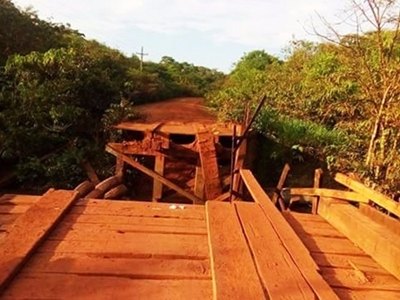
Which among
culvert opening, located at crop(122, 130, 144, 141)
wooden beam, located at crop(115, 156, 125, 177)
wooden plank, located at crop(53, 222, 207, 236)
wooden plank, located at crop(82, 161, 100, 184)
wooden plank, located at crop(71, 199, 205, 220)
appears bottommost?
wooden plank, located at crop(82, 161, 100, 184)

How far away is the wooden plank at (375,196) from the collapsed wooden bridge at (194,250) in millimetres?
15

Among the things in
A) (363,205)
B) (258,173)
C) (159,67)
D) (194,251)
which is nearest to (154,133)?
(258,173)

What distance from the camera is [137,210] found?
3.29 m

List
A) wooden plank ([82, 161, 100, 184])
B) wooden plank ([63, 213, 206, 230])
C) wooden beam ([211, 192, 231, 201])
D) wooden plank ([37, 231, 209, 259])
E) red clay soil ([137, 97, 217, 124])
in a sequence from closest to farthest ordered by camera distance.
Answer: wooden plank ([37, 231, 209, 259]), wooden plank ([63, 213, 206, 230]), wooden beam ([211, 192, 231, 201]), wooden plank ([82, 161, 100, 184]), red clay soil ([137, 97, 217, 124])

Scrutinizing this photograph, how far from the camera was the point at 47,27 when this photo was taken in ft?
48.4

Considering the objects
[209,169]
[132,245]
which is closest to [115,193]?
[209,169]

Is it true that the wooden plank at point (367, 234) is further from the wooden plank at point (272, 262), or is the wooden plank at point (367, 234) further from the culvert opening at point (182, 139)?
the culvert opening at point (182, 139)

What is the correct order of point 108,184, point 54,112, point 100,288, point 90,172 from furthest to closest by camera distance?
1. point 54,112
2. point 90,172
3. point 108,184
4. point 100,288

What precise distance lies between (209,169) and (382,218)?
587 centimetres

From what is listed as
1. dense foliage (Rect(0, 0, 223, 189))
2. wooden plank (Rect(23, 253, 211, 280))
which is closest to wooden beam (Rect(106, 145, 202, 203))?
dense foliage (Rect(0, 0, 223, 189))

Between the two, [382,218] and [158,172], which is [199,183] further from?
[382,218]

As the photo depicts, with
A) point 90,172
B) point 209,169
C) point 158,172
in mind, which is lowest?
point 90,172

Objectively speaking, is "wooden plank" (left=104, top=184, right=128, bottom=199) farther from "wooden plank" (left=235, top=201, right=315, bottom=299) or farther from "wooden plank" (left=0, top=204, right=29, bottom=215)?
"wooden plank" (left=235, top=201, right=315, bottom=299)

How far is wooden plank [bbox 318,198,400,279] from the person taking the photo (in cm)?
258
